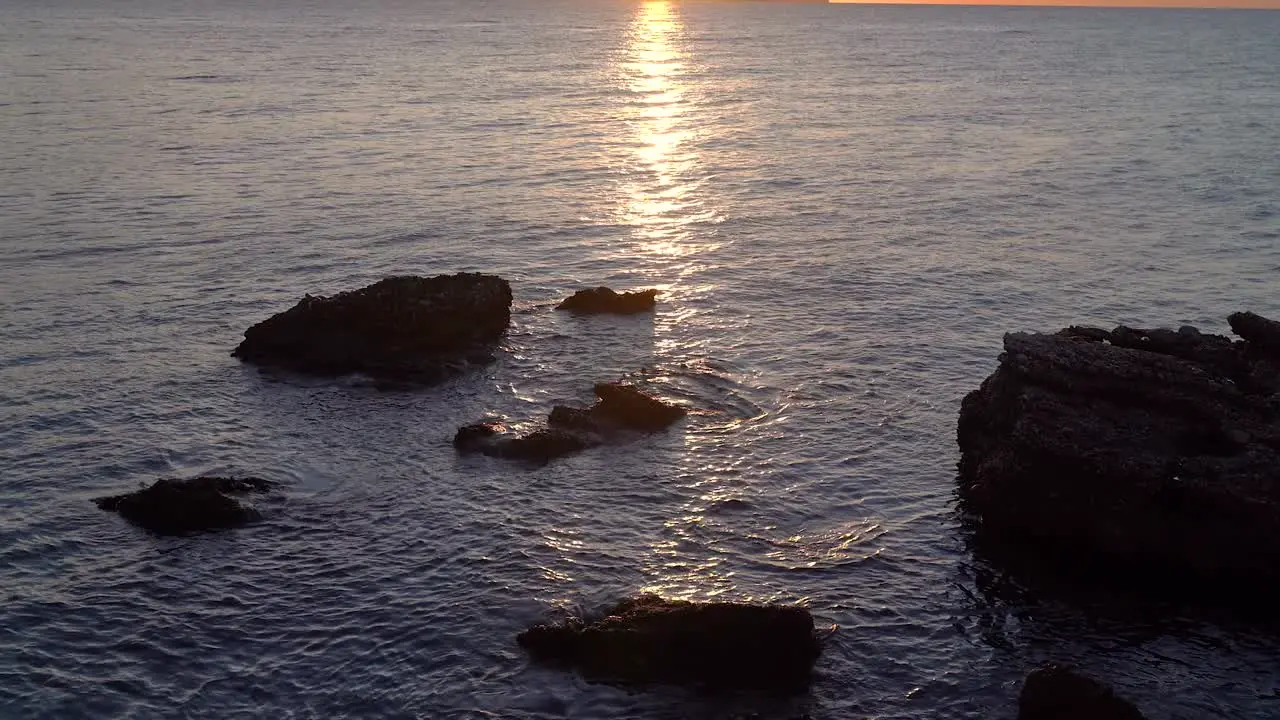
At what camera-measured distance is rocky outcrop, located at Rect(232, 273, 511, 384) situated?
44094mm

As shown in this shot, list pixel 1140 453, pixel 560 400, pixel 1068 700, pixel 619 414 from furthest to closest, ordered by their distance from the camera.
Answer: pixel 560 400 → pixel 619 414 → pixel 1140 453 → pixel 1068 700

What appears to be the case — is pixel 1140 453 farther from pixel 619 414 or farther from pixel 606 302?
pixel 606 302

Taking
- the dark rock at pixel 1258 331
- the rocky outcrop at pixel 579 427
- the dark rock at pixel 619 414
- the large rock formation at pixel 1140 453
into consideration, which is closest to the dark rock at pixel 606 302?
the rocky outcrop at pixel 579 427

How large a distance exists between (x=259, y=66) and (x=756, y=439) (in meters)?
147

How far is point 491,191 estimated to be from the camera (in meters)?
80.1

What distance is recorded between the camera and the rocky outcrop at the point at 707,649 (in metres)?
25.8

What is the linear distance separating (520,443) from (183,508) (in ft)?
32.4

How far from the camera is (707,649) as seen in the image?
25.9 metres

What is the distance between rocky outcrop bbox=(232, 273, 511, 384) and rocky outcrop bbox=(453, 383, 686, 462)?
624cm

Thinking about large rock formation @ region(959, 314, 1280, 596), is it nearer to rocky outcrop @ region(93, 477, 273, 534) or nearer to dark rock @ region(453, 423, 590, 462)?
dark rock @ region(453, 423, 590, 462)

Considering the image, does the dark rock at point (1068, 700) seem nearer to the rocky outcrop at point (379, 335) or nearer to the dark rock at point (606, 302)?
the rocky outcrop at point (379, 335)

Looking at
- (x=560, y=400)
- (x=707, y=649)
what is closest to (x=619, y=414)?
(x=560, y=400)

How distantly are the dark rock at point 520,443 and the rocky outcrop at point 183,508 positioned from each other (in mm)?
7143

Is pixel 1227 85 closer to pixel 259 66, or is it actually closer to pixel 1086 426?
pixel 259 66
